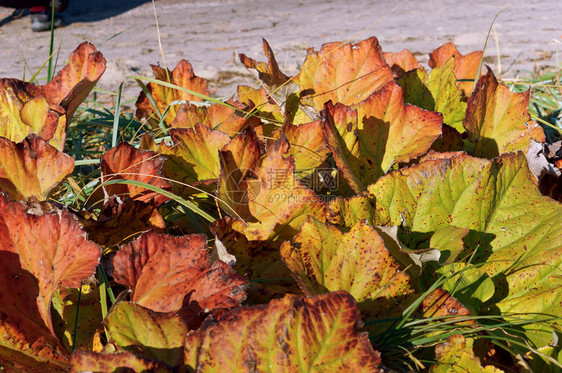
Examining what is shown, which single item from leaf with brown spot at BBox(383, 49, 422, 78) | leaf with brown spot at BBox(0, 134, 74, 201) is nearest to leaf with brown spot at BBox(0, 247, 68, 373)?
leaf with brown spot at BBox(0, 134, 74, 201)

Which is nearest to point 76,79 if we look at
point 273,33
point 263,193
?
point 263,193

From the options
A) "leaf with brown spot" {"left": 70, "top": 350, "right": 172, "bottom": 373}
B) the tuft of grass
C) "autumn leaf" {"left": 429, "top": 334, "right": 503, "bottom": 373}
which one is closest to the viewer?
"leaf with brown spot" {"left": 70, "top": 350, "right": 172, "bottom": 373}

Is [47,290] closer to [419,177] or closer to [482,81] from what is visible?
[419,177]

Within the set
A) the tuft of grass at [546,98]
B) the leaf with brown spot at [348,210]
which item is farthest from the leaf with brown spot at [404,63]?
the tuft of grass at [546,98]

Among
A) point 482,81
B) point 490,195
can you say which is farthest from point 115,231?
point 482,81

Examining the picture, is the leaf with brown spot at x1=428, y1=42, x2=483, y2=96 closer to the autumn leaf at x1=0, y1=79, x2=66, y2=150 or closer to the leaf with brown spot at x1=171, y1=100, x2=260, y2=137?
the leaf with brown spot at x1=171, y1=100, x2=260, y2=137

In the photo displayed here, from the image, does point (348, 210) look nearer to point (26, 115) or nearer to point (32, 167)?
point (32, 167)
